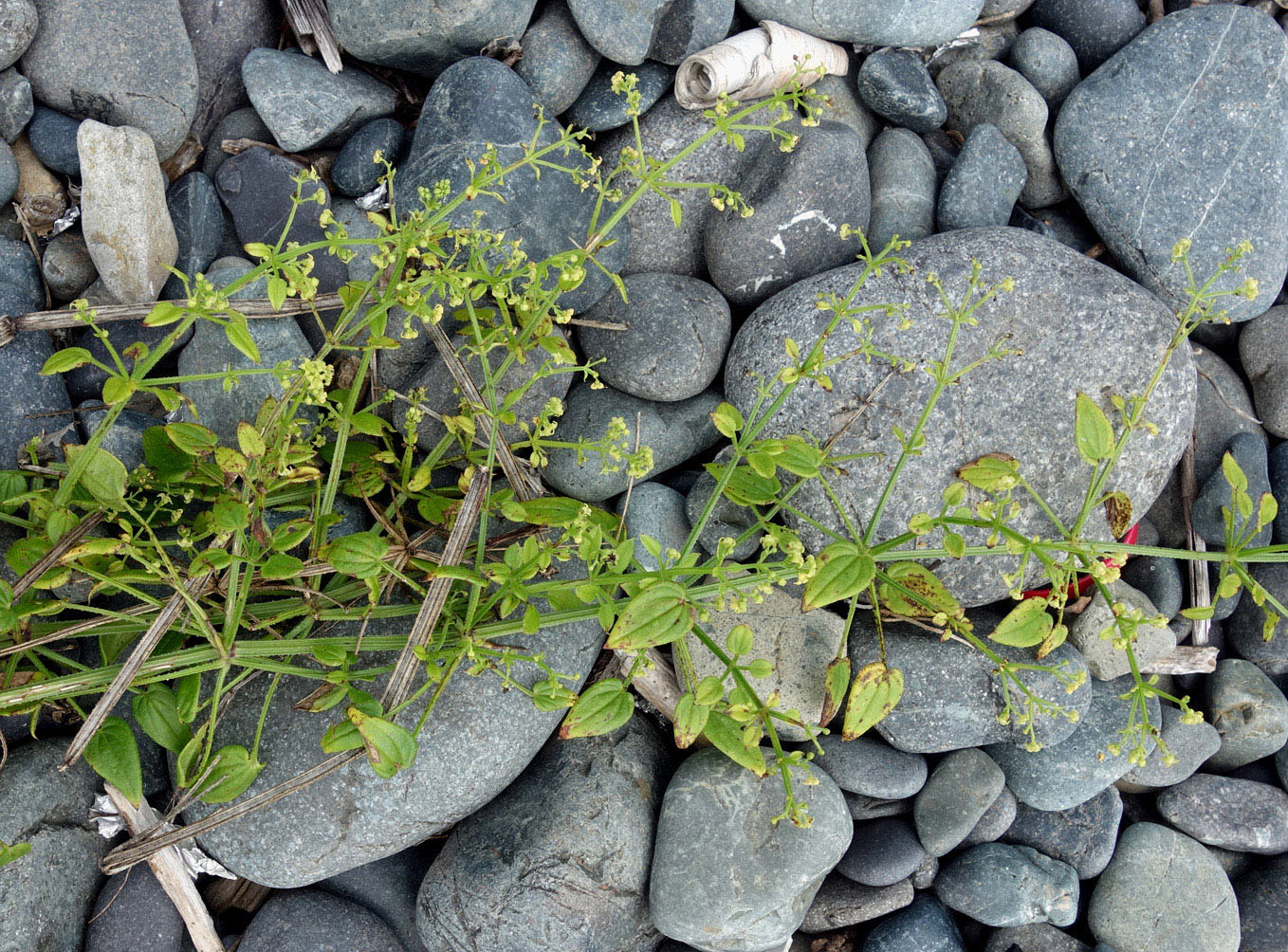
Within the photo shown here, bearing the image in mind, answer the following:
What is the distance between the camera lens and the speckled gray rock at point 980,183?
135 inches

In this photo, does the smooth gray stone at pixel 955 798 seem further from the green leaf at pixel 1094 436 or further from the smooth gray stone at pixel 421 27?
the smooth gray stone at pixel 421 27

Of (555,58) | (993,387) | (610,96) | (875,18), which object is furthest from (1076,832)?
(555,58)

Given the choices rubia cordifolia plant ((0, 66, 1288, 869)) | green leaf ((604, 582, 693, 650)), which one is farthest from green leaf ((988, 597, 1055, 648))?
green leaf ((604, 582, 693, 650))

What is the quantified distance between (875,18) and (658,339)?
4.89 ft

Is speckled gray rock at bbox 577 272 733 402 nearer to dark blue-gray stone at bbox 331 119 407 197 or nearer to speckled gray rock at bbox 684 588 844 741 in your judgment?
speckled gray rock at bbox 684 588 844 741

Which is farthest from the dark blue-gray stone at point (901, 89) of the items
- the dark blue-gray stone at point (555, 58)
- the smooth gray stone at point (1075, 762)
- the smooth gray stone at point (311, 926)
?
the smooth gray stone at point (311, 926)

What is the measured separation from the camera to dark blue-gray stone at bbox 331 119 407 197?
10.6 ft

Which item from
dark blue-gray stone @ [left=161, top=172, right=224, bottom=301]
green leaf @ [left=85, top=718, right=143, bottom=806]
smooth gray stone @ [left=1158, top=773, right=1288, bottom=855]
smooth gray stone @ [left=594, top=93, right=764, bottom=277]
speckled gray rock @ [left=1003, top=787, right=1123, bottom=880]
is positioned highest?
dark blue-gray stone @ [left=161, top=172, right=224, bottom=301]

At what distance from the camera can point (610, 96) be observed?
3328mm

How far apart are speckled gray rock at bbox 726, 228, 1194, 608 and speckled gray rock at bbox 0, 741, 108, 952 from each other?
2493mm

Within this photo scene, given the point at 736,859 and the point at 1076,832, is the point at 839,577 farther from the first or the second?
the point at 1076,832

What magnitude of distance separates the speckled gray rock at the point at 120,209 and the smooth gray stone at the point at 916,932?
3.30 m

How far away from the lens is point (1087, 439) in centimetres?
225

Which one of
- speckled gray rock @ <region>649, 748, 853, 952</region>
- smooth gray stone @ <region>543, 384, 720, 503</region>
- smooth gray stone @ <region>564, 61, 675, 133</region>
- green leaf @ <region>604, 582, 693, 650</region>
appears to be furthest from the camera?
smooth gray stone @ <region>564, 61, 675, 133</region>
